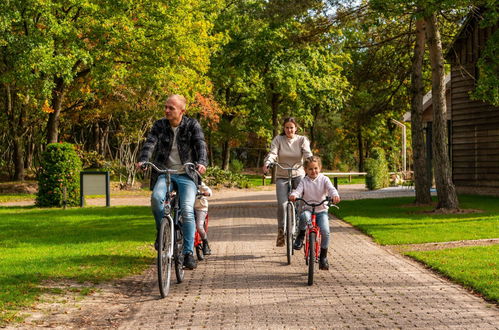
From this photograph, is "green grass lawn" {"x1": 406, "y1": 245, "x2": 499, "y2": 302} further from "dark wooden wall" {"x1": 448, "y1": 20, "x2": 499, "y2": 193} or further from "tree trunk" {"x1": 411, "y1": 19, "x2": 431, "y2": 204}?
"dark wooden wall" {"x1": 448, "y1": 20, "x2": 499, "y2": 193}

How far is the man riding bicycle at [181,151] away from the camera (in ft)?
25.3

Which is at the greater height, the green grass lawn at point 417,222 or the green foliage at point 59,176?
the green foliage at point 59,176

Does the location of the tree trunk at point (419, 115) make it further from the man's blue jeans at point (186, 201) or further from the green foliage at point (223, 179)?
the green foliage at point (223, 179)

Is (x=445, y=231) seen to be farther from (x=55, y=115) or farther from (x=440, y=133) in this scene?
(x=55, y=115)

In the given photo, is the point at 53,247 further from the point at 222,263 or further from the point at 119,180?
the point at 119,180

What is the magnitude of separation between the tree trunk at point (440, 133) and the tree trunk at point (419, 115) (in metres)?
1.88

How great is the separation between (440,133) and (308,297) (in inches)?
480

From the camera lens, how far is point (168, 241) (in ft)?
23.6

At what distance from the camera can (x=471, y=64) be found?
25.9 meters

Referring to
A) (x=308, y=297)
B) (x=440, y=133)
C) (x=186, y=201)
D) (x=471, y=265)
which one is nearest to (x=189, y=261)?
(x=186, y=201)

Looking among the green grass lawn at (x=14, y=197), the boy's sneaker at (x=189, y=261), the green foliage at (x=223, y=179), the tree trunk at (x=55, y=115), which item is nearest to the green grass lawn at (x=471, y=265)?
the boy's sneaker at (x=189, y=261)

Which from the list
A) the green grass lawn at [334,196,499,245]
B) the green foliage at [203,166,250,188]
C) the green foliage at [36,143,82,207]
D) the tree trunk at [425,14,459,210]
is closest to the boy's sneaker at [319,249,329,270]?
the green grass lawn at [334,196,499,245]

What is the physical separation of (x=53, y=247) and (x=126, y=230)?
308 cm

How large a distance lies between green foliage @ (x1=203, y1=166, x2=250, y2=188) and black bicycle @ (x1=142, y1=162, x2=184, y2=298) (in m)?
26.5
